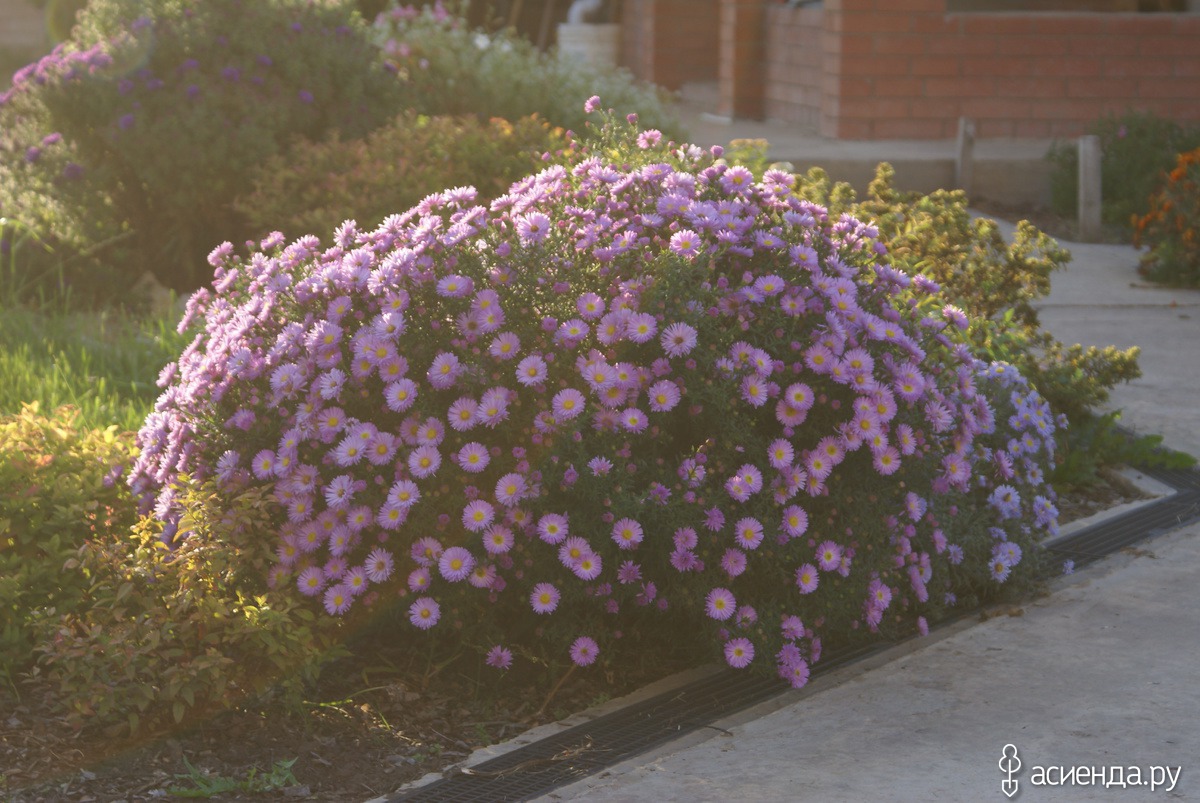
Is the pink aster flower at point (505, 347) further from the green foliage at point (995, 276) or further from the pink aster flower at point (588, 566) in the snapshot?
the green foliage at point (995, 276)

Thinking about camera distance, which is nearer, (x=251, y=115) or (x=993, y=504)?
(x=993, y=504)

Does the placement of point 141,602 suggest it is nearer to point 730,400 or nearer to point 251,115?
point 730,400

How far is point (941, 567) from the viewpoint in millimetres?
4297

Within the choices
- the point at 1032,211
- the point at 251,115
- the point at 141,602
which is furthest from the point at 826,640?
the point at 1032,211

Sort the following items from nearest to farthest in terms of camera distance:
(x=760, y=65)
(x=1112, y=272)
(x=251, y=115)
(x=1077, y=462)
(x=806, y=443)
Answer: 1. (x=806, y=443)
2. (x=1077, y=462)
3. (x=251, y=115)
4. (x=1112, y=272)
5. (x=760, y=65)

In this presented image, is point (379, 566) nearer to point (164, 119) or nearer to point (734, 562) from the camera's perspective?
point (734, 562)

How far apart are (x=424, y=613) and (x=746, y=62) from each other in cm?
1220

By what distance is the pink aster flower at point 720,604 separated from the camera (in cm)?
386

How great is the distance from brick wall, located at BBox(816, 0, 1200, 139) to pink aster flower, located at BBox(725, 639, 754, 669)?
30.0 ft

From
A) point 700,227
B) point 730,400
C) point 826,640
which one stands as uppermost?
point 700,227

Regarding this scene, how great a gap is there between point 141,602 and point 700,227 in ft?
5.66

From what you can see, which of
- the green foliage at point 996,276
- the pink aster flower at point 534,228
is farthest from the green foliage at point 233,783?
the green foliage at point 996,276

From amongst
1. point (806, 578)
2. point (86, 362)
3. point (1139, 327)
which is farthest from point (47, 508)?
point (1139, 327)

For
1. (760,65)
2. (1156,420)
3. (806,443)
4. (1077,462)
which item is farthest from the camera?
(760,65)
